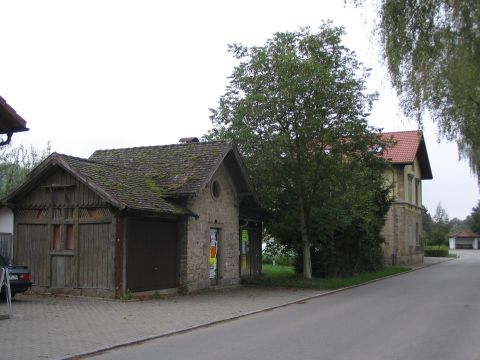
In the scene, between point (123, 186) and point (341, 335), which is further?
point (123, 186)

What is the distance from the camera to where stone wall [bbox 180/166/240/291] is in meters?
19.0

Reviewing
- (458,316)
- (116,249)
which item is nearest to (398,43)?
(458,316)

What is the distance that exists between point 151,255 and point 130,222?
4.60ft

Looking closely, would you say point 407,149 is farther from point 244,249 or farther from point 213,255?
point 213,255

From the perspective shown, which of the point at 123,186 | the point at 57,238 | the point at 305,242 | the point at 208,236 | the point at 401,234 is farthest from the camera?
the point at 401,234

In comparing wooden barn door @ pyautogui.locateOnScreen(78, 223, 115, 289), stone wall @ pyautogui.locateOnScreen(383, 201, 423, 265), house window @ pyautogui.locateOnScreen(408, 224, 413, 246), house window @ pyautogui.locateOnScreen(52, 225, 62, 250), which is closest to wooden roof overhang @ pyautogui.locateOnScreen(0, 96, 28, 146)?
wooden barn door @ pyautogui.locateOnScreen(78, 223, 115, 289)

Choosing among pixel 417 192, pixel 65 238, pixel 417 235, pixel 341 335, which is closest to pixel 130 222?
pixel 65 238

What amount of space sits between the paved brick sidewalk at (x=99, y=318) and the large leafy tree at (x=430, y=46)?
24.8ft

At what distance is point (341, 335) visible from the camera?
34.8 ft

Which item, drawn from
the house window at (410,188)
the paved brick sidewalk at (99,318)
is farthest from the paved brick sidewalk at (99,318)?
the house window at (410,188)

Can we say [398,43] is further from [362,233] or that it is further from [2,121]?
[362,233]

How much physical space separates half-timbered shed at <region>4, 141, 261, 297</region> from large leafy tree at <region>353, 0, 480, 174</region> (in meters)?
7.11

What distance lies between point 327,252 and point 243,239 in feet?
15.9

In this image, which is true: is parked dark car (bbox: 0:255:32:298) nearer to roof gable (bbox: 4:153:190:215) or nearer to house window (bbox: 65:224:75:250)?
house window (bbox: 65:224:75:250)
